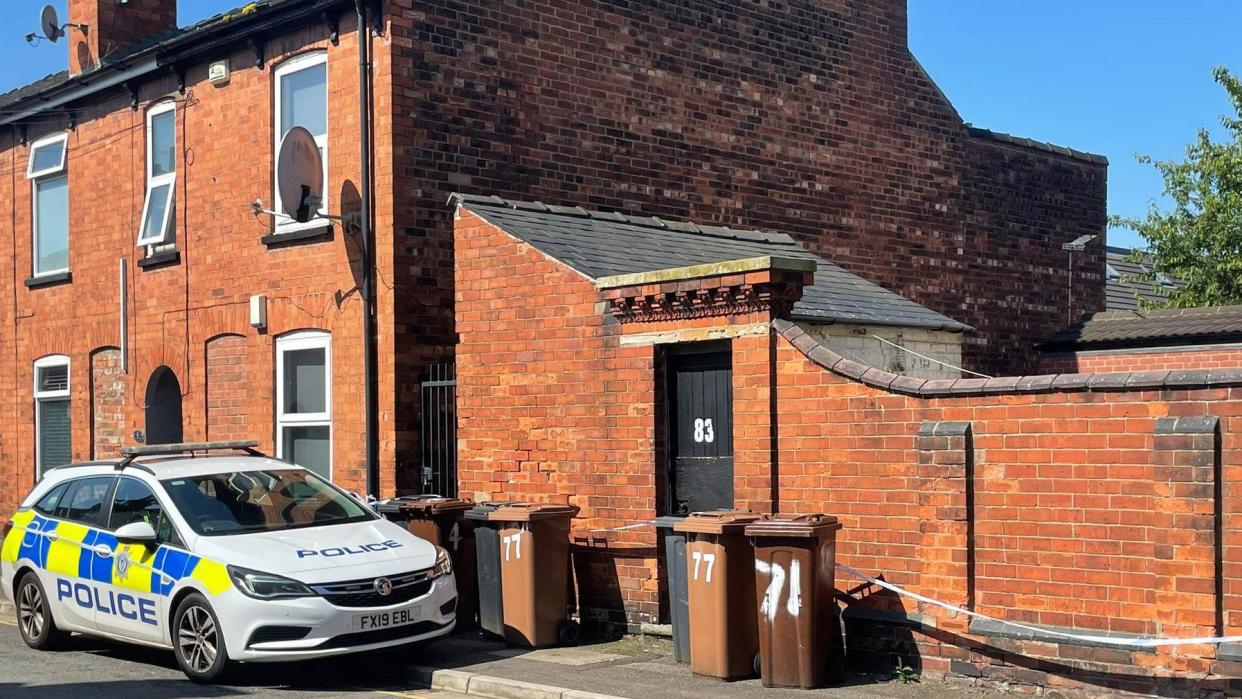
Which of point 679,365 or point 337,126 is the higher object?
point 337,126

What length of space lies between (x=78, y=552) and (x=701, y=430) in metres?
4.96

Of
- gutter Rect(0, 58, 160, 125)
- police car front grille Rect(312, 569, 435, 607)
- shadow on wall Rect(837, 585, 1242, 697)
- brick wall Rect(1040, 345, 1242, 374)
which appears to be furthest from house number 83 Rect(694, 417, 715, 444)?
gutter Rect(0, 58, 160, 125)

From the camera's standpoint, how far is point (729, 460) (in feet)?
33.6

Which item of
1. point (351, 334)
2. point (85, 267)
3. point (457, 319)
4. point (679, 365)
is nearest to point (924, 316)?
point (679, 365)

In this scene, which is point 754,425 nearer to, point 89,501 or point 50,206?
point 89,501

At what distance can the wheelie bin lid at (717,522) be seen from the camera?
29.5ft

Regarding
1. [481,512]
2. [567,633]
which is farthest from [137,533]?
[567,633]

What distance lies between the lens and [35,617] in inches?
437

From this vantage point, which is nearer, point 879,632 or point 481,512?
point 879,632

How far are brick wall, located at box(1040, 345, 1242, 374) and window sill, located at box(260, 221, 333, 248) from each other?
9.26 m

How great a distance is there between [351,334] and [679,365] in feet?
14.0

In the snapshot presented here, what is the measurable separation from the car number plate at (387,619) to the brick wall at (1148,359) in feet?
29.3

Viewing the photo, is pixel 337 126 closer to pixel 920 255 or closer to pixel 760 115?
pixel 760 115

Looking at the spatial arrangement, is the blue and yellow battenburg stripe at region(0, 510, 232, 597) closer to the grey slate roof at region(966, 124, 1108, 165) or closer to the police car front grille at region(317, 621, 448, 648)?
the police car front grille at region(317, 621, 448, 648)
